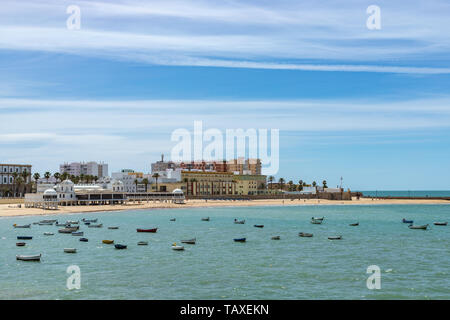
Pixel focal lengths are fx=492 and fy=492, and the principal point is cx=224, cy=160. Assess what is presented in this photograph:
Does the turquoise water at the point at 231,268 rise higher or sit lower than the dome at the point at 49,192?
lower

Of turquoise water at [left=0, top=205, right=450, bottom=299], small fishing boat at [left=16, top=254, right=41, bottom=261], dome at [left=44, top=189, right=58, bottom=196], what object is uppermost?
dome at [left=44, top=189, right=58, bottom=196]

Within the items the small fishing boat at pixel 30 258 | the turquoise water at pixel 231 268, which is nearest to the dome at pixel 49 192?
the turquoise water at pixel 231 268

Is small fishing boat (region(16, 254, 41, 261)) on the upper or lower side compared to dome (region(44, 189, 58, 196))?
lower

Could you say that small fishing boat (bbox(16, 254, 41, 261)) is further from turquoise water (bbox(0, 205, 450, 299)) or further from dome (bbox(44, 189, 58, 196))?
dome (bbox(44, 189, 58, 196))

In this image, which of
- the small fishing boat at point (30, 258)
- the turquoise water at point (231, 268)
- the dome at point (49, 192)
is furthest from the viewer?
the dome at point (49, 192)

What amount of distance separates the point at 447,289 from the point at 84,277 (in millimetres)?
33043

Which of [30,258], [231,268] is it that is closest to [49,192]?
[30,258]

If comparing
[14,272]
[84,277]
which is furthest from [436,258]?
[14,272]

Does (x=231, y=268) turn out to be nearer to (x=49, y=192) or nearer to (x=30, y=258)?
(x=30, y=258)

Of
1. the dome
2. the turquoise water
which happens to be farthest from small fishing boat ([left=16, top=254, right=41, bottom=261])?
the dome

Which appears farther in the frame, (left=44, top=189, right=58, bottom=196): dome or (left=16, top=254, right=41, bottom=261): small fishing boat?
(left=44, top=189, right=58, bottom=196): dome

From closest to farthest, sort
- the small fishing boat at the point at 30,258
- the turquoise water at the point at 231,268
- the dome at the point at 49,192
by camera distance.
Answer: the turquoise water at the point at 231,268
the small fishing boat at the point at 30,258
the dome at the point at 49,192

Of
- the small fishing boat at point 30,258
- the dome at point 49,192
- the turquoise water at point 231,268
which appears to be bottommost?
the turquoise water at point 231,268

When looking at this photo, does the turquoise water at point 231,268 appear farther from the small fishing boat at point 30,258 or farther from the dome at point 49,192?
the dome at point 49,192
